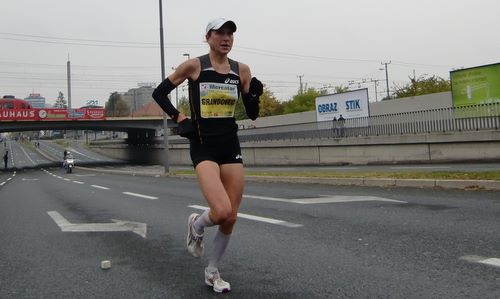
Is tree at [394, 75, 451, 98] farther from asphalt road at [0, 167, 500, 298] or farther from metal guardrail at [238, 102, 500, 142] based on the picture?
asphalt road at [0, 167, 500, 298]

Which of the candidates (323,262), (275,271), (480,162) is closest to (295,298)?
(275,271)

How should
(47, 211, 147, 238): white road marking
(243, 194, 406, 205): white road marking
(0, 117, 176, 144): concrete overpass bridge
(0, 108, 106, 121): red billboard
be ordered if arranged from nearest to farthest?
(47, 211, 147, 238): white road marking < (243, 194, 406, 205): white road marking < (0, 108, 106, 121): red billboard < (0, 117, 176, 144): concrete overpass bridge

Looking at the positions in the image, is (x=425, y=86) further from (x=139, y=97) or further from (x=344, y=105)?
(x=139, y=97)

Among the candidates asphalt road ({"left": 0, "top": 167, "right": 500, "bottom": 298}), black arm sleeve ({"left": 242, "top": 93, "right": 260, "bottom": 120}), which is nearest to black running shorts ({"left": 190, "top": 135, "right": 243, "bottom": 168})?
black arm sleeve ({"left": 242, "top": 93, "right": 260, "bottom": 120})

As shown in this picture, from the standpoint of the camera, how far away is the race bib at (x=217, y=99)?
3.79 meters

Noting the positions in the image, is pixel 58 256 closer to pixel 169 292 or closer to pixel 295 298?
pixel 169 292

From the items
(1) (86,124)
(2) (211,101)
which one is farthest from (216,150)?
(1) (86,124)

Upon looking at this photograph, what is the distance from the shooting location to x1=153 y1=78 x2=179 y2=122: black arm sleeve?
155 inches

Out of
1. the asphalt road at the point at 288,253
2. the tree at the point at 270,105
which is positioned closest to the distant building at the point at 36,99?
the tree at the point at 270,105

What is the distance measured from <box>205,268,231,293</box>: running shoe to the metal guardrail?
17658mm

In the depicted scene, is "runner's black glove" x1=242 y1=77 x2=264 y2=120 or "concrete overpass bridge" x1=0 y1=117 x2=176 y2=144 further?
"concrete overpass bridge" x1=0 y1=117 x2=176 y2=144

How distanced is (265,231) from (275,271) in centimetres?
211

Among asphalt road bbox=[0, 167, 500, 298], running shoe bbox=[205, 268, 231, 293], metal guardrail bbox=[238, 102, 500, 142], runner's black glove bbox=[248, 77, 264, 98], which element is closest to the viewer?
running shoe bbox=[205, 268, 231, 293]

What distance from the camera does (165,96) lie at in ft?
13.2
